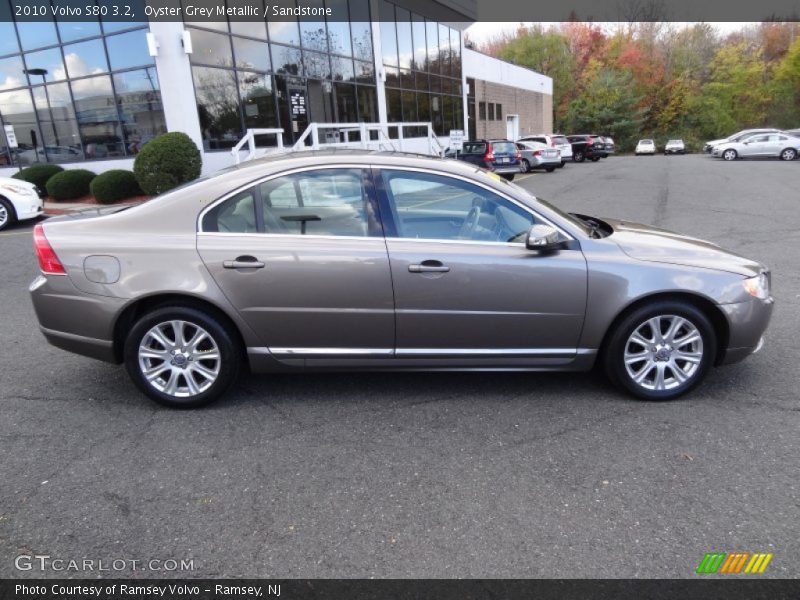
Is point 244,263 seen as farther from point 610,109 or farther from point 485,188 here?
point 610,109

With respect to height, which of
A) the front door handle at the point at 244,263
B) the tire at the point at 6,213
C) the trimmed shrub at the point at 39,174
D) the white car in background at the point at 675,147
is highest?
the trimmed shrub at the point at 39,174

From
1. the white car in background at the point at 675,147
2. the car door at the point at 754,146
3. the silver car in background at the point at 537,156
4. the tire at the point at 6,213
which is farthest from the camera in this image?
the white car in background at the point at 675,147

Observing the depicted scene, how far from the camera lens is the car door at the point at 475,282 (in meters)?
3.52

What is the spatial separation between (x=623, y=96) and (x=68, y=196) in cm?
5347

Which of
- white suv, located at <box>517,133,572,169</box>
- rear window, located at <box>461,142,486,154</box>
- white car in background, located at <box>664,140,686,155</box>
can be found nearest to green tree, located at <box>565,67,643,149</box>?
white car in background, located at <box>664,140,686,155</box>

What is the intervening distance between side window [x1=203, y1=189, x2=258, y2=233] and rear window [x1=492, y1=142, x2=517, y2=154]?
61.2 ft

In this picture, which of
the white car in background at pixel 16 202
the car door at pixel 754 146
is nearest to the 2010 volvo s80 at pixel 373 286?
the white car in background at pixel 16 202

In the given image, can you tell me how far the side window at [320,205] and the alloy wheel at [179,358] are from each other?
0.83m

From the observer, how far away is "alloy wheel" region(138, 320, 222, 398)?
11.9ft

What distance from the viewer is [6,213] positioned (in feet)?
37.7

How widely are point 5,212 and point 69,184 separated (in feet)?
13.3

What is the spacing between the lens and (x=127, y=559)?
2.44 metres

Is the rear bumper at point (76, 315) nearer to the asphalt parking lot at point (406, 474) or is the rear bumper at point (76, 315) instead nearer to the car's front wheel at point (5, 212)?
the asphalt parking lot at point (406, 474)
